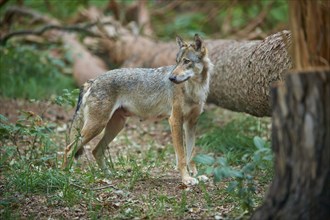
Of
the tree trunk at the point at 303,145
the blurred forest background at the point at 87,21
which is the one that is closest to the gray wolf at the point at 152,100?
the tree trunk at the point at 303,145

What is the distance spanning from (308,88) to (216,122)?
584 cm

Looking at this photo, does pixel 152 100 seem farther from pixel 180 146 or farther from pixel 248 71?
pixel 248 71

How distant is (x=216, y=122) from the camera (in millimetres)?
9219

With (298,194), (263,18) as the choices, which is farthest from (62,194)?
(263,18)

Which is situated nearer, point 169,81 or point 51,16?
point 169,81

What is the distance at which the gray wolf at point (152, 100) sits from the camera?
6242 millimetres

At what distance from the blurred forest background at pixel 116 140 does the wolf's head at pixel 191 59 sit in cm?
115

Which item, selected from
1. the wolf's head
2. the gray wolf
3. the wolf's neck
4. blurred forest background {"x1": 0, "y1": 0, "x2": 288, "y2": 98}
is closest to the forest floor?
the gray wolf

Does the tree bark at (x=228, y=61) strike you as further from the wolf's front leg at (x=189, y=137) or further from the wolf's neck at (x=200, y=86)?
the wolf's front leg at (x=189, y=137)

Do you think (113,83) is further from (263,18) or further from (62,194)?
(263,18)

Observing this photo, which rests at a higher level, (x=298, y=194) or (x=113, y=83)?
(x=113, y=83)

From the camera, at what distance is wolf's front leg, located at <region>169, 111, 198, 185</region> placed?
5840mm

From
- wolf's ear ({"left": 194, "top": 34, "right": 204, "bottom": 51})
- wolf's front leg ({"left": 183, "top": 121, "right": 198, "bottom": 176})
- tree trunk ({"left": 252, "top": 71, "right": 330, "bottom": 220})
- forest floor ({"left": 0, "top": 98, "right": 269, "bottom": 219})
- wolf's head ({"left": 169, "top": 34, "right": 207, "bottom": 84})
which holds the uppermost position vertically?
wolf's ear ({"left": 194, "top": 34, "right": 204, "bottom": 51})

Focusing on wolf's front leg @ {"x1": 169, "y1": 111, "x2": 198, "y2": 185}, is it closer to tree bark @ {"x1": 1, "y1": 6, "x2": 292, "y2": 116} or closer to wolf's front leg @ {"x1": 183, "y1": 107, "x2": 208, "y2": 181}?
wolf's front leg @ {"x1": 183, "y1": 107, "x2": 208, "y2": 181}
